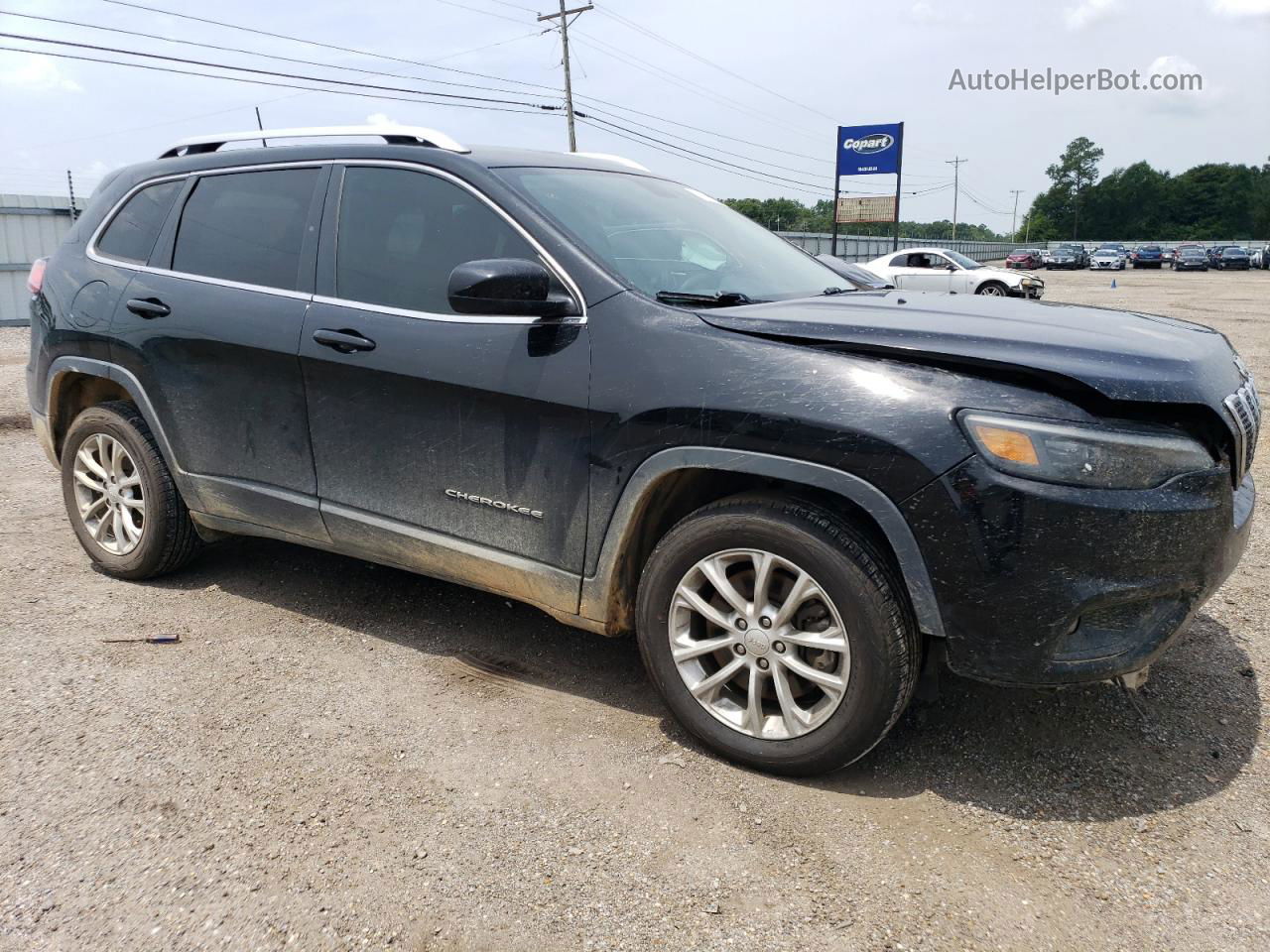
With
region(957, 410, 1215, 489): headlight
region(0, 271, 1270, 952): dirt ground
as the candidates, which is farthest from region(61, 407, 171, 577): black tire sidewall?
region(957, 410, 1215, 489): headlight

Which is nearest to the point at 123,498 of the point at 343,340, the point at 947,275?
the point at 343,340

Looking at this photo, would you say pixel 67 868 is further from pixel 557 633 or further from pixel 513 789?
pixel 557 633

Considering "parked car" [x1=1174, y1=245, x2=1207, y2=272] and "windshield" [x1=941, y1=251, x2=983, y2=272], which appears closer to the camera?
"windshield" [x1=941, y1=251, x2=983, y2=272]

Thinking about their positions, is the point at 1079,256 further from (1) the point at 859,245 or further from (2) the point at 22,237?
(2) the point at 22,237

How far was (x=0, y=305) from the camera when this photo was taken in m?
18.9

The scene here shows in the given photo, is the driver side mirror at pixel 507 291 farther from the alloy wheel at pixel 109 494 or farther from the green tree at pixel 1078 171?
the green tree at pixel 1078 171

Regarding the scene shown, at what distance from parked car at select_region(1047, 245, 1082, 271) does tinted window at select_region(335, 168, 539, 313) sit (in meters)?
64.6

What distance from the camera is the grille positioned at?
2.58m

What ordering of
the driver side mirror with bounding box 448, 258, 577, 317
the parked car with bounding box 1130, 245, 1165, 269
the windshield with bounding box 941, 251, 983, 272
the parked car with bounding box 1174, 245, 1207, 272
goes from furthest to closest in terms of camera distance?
the parked car with bounding box 1130, 245, 1165, 269 < the parked car with bounding box 1174, 245, 1207, 272 < the windshield with bounding box 941, 251, 983, 272 < the driver side mirror with bounding box 448, 258, 577, 317

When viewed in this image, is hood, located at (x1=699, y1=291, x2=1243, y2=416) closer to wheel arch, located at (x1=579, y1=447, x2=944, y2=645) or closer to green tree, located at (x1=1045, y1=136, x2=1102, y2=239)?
wheel arch, located at (x1=579, y1=447, x2=944, y2=645)

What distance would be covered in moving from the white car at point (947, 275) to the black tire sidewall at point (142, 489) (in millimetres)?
19865

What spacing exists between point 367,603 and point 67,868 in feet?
6.06

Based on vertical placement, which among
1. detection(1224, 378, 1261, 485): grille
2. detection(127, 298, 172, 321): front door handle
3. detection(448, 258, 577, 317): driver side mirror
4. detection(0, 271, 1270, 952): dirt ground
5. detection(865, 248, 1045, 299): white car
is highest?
detection(448, 258, 577, 317): driver side mirror

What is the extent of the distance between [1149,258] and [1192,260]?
510cm
